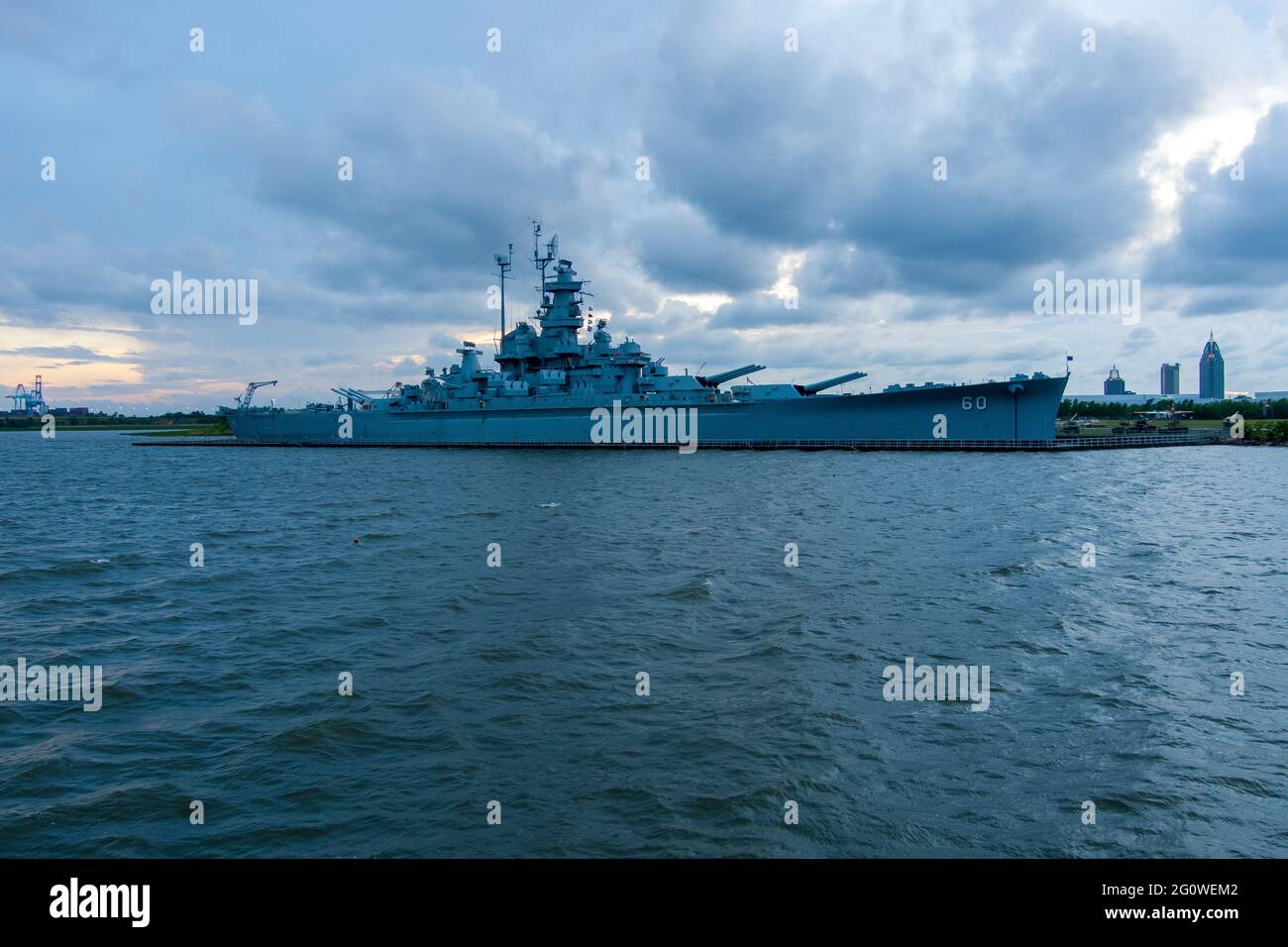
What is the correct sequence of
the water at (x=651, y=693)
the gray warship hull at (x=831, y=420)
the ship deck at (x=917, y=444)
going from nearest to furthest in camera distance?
the water at (x=651, y=693) < the gray warship hull at (x=831, y=420) < the ship deck at (x=917, y=444)

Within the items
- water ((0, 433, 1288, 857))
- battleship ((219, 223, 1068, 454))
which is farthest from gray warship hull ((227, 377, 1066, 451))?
water ((0, 433, 1288, 857))

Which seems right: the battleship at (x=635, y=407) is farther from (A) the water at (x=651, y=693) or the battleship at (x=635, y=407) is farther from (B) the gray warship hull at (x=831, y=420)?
(A) the water at (x=651, y=693)

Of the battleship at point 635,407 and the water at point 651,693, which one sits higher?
the battleship at point 635,407

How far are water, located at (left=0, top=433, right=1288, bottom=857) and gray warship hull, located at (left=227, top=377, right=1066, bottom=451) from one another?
128 feet

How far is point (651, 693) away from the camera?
988 cm

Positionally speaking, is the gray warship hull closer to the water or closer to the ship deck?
the ship deck

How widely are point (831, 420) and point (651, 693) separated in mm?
57872

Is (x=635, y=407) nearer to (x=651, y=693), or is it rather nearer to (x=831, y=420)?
(x=831, y=420)

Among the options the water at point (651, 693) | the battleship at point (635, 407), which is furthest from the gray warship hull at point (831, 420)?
the water at point (651, 693)

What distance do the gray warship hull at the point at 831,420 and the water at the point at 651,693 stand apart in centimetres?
3904

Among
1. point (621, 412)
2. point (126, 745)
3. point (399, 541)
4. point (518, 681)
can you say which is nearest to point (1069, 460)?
point (621, 412)

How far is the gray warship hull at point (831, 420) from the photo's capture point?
201ft
